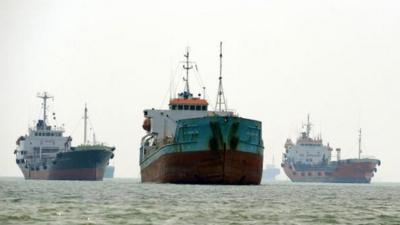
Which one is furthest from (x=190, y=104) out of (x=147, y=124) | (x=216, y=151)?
(x=216, y=151)

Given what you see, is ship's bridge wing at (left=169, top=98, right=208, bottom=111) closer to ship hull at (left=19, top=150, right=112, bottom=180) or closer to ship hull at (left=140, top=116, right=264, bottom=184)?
ship hull at (left=140, top=116, right=264, bottom=184)

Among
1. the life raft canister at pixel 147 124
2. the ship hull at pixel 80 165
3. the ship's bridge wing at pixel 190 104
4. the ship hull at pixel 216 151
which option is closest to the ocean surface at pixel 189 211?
the ship hull at pixel 216 151

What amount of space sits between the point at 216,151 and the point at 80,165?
73.5m

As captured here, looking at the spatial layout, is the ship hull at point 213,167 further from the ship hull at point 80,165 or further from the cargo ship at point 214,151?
the ship hull at point 80,165

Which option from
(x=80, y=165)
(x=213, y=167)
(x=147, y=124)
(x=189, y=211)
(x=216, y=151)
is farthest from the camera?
(x=80, y=165)

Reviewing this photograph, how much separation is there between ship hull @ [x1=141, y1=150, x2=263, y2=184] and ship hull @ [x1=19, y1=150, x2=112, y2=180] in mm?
66123

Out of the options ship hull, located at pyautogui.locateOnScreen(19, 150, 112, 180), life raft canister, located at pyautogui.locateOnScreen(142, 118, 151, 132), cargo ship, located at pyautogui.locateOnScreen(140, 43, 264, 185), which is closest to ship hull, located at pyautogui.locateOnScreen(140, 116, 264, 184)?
cargo ship, located at pyautogui.locateOnScreen(140, 43, 264, 185)

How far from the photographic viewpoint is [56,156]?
→ 157 m

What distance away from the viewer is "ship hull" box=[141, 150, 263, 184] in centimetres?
7919

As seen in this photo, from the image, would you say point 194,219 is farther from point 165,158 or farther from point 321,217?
point 165,158

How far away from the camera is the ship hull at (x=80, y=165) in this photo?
14862cm

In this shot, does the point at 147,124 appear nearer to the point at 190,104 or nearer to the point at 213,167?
the point at 190,104

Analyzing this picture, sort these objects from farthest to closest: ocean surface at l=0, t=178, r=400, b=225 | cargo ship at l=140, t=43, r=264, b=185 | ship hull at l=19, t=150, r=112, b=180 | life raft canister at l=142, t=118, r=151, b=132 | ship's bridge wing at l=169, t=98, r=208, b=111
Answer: ship hull at l=19, t=150, r=112, b=180 < life raft canister at l=142, t=118, r=151, b=132 < ship's bridge wing at l=169, t=98, r=208, b=111 < cargo ship at l=140, t=43, r=264, b=185 < ocean surface at l=0, t=178, r=400, b=225

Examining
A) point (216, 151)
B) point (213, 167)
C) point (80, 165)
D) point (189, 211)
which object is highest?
point (80, 165)
